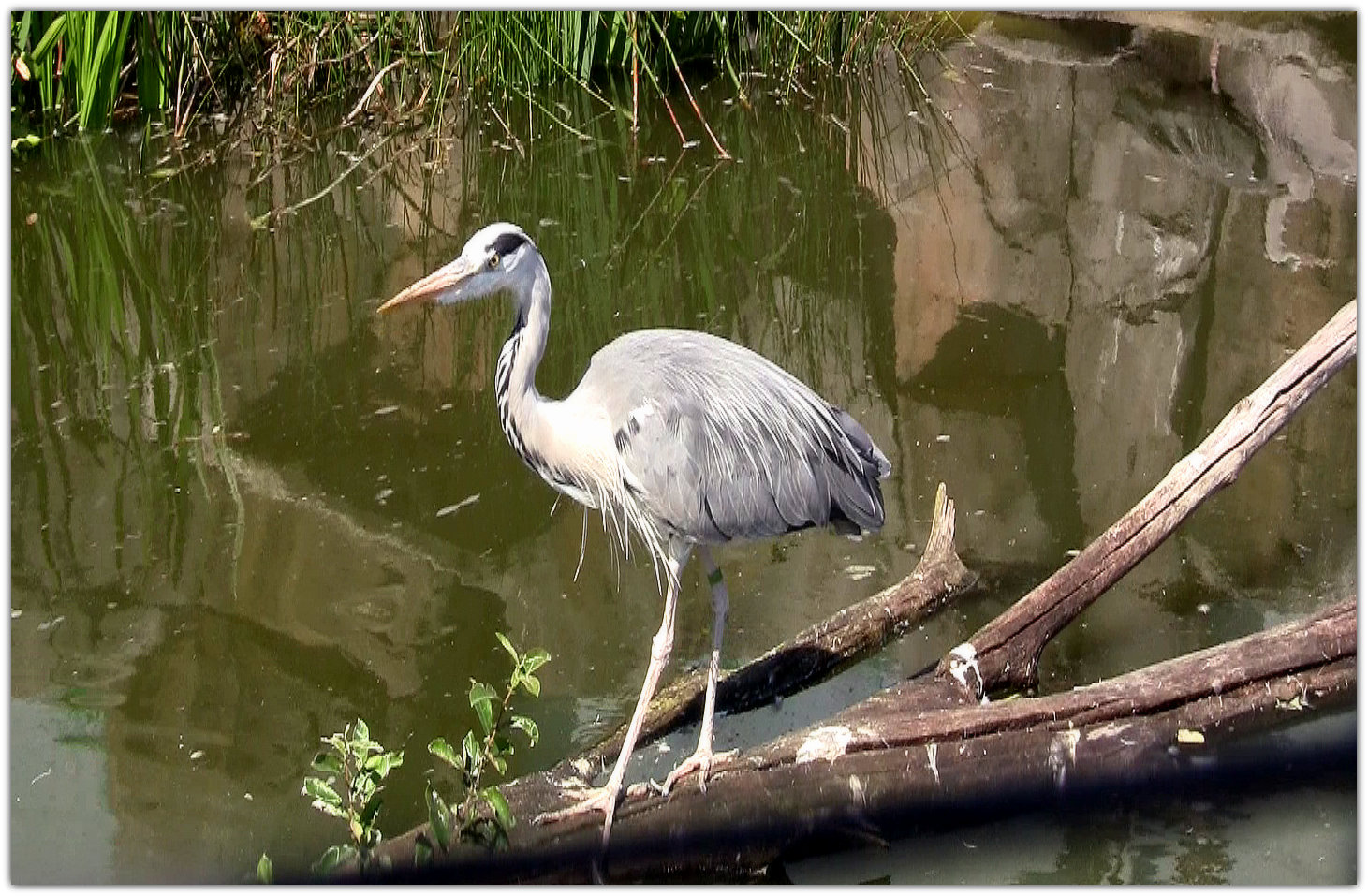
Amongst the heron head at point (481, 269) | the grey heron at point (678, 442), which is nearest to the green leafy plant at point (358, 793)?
the grey heron at point (678, 442)

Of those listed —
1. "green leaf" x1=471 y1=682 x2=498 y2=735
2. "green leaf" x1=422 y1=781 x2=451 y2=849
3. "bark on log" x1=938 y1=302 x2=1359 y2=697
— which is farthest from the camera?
"bark on log" x1=938 y1=302 x2=1359 y2=697

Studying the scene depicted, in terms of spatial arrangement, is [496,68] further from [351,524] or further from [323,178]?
[351,524]

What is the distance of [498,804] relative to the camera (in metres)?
3.27

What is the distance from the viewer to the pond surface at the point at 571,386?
408cm

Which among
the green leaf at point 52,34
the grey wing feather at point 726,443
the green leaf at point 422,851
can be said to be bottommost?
the green leaf at point 422,851

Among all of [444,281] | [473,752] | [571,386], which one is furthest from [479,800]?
[571,386]

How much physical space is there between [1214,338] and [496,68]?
414 centimetres

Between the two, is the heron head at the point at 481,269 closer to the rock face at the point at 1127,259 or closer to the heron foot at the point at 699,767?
the heron foot at the point at 699,767

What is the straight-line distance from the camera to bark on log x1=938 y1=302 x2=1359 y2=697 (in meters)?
3.94

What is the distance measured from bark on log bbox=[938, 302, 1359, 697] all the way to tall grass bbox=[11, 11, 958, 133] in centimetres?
452

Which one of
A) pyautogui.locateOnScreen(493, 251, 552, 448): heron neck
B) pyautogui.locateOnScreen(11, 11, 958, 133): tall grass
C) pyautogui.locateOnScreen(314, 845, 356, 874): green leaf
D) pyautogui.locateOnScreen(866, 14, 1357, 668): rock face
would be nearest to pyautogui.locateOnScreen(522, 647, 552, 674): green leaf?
pyautogui.locateOnScreen(314, 845, 356, 874): green leaf

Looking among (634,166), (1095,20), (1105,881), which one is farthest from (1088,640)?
(1095,20)

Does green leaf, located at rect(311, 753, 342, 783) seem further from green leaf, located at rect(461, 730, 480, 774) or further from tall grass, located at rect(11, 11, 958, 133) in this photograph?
tall grass, located at rect(11, 11, 958, 133)

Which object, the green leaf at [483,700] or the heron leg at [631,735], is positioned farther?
the heron leg at [631,735]
